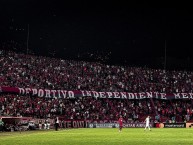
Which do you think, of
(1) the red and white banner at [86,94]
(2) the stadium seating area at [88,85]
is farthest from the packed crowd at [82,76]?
(1) the red and white banner at [86,94]

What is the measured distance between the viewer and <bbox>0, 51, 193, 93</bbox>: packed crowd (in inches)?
2650

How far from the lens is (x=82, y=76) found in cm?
7662

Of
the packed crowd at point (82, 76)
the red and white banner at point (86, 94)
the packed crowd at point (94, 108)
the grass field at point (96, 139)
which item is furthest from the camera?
the packed crowd at point (82, 76)

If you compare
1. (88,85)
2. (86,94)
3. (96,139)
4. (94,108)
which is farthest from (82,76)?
(96,139)

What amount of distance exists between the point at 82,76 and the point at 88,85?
8.61 feet

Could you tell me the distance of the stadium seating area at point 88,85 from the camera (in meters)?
62.7

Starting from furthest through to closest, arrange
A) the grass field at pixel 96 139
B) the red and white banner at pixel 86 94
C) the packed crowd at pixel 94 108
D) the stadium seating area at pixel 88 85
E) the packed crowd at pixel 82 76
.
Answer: the packed crowd at pixel 82 76, the red and white banner at pixel 86 94, the stadium seating area at pixel 88 85, the packed crowd at pixel 94 108, the grass field at pixel 96 139

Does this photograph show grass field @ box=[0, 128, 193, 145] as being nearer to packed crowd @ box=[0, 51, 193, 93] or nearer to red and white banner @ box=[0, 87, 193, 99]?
red and white banner @ box=[0, 87, 193, 99]

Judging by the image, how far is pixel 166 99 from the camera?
7906 cm

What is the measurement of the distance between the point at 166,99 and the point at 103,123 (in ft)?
59.6

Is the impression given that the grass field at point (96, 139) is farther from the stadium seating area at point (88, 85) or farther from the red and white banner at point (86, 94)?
the red and white banner at point (86, 94)

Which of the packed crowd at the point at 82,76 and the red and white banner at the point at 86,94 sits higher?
the packed crowd at the point at 82,76

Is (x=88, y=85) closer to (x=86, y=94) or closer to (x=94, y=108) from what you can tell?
(x=86, y=94)

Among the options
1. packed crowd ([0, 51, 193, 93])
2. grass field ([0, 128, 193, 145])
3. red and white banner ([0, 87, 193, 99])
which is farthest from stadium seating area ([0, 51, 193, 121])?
grass field ([0, 128, 193, 145])
